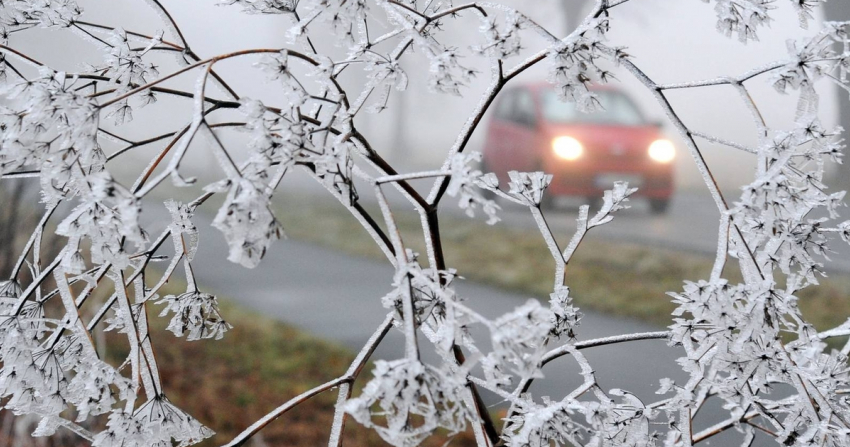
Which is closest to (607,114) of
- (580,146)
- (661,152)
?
(580,146)

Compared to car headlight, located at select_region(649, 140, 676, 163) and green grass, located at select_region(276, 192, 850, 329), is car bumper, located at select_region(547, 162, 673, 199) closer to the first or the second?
car headlight, located at select_region(649, 140, 676, 163)

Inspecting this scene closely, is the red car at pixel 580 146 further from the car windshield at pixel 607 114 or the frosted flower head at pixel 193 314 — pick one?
the frosted flower head at pixel 193 314

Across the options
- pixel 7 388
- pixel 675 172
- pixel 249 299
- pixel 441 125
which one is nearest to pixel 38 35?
pixel 249 299

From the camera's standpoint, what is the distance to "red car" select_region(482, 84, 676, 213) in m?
4.43

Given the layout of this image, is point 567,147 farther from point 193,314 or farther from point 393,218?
point 393,218

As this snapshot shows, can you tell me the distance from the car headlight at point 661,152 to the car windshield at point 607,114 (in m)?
0.17

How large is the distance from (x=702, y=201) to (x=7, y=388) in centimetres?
518

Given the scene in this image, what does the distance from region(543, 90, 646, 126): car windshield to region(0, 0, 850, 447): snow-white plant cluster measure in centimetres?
404

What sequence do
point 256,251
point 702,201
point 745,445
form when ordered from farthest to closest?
point 702,201, point 745,445, point 256,251

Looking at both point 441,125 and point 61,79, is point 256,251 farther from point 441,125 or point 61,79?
point 441,125

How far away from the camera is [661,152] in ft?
14.9

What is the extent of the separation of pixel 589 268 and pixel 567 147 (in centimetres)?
80

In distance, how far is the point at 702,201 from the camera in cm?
520

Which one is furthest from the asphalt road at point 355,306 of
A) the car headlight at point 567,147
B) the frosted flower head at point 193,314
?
the frosted flower head at point 193,314
